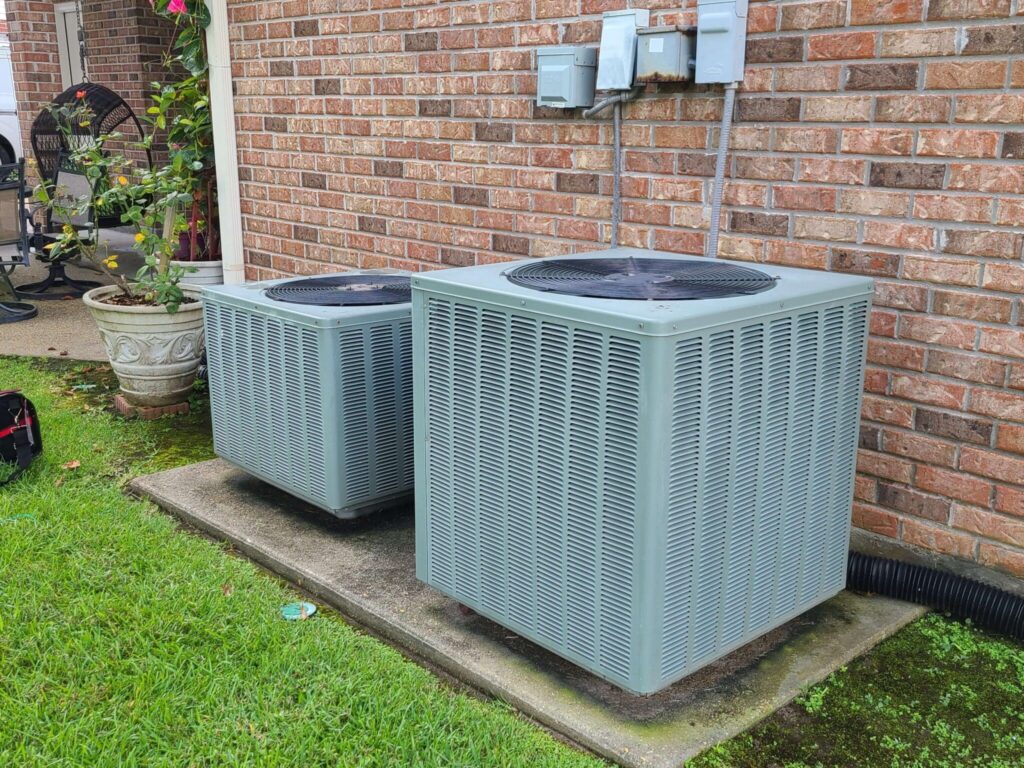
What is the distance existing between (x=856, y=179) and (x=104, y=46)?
8.48 m

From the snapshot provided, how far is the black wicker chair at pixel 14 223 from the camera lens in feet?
21.8

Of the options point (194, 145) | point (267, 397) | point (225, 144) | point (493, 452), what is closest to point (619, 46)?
point (493, 452)

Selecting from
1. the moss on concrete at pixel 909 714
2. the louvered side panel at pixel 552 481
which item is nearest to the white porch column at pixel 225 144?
the louvered side panel at pixel 552 481

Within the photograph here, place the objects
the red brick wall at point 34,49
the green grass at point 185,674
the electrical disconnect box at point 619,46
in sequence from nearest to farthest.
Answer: the green grass at point 185,674 < the electrical disconnect box at point 619,46 < the red brick wall at point 34,49

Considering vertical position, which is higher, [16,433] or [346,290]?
[346,290]

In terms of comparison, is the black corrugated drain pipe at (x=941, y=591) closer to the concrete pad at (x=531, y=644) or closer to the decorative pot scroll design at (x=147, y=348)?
the concrete pad at (x=531, y=644)

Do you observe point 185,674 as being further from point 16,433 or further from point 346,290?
point 16,433

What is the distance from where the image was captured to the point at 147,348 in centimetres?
449

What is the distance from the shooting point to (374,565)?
3066mm

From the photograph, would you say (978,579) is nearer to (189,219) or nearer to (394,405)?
(394,405)

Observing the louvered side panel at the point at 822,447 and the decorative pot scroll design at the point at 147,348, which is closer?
the louvered side panel at the point at 822,447

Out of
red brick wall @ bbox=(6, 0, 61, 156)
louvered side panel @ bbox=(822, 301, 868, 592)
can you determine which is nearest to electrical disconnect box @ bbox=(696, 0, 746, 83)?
louvered side panel @ bbox=(822, 301, 868, 592)

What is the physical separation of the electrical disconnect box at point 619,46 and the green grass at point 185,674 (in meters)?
1.89

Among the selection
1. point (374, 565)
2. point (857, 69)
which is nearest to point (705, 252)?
point (857, 69)
